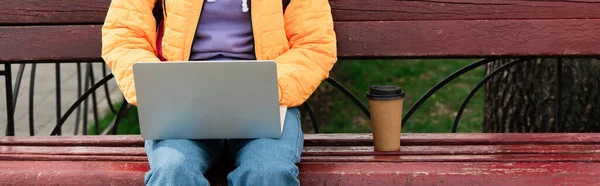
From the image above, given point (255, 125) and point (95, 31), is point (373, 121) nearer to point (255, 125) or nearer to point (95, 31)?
point (255, 125)

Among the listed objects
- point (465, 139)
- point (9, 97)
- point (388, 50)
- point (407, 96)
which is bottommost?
point (407, 96)

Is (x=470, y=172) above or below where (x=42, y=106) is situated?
above

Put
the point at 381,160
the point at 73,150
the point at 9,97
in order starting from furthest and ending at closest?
the point at 9,97, the point at 73,150, the point at 381,160

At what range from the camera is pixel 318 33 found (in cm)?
338

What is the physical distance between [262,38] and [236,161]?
423 mm

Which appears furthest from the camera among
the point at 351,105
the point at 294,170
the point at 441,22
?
the point at 351,105

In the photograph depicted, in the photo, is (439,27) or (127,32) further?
(439,27)

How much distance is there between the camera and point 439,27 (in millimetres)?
3721

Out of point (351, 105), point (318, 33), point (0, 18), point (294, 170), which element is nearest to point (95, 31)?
point (0, 18)

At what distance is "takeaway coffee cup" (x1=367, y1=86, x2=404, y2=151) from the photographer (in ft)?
11.0

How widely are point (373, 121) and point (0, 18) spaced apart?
4.66 ft

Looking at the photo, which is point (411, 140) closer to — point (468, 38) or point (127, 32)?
point (468, 38)

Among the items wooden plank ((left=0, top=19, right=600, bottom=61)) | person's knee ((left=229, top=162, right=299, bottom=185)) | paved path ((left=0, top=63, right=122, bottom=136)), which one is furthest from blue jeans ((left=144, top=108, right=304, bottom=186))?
paved path ((left=0, top=63, right=122, bottom=136))

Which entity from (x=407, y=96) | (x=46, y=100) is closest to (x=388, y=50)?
(x=407, y=96)
